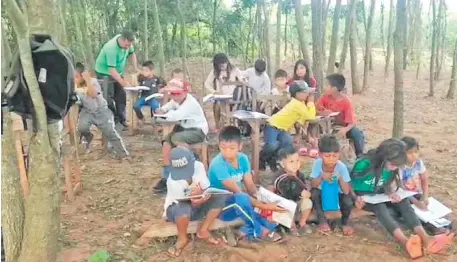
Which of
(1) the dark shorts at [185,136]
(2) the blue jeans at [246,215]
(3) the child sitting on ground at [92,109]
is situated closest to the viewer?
(2) the blue jeans at [246,215]

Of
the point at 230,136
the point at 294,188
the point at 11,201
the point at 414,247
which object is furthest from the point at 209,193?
the point at 414,247

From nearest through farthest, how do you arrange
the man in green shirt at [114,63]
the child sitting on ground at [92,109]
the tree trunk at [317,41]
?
the child sitting on ground at [92,109] < the man in green shirt at [114,63] < the tree trunk at [317,41]

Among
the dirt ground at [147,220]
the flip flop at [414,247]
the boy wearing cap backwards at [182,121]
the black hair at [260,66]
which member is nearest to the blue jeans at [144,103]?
the dirt ground at [147,220]

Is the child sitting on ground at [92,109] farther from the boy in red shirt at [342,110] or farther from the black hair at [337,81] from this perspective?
the black hair at [337,81]

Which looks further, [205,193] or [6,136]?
[205,193]

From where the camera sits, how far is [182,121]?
5238mm

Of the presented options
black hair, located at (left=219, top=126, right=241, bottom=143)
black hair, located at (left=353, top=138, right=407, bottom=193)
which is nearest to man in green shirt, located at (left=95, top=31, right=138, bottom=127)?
black hair, located at (left=219, top=126, right=241, bottom=143)

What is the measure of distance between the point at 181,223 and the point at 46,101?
146cm

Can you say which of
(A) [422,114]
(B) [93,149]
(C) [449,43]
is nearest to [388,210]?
(B) [93,149]

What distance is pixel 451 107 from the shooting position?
37.7 feet

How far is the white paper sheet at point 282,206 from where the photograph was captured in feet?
13.6

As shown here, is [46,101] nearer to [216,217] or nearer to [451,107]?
[216,217]

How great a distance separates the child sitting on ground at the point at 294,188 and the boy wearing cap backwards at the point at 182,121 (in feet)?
3.87

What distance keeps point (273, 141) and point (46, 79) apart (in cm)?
307
